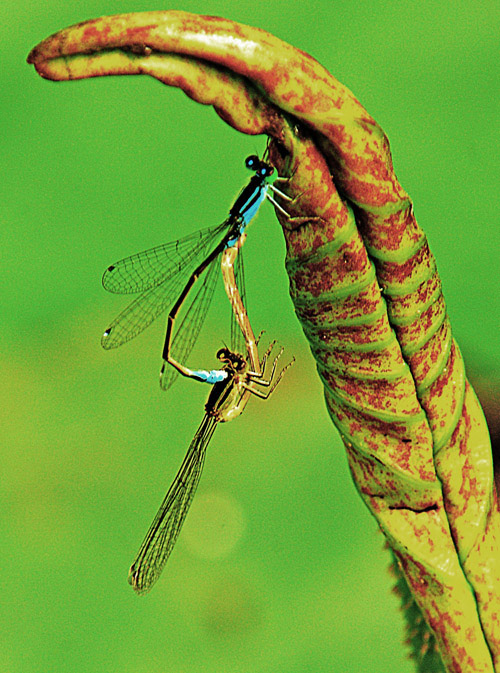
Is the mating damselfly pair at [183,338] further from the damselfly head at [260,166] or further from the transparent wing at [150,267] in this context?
the damselfly head at [260,166]

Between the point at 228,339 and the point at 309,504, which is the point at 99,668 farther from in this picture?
the point at 228,339

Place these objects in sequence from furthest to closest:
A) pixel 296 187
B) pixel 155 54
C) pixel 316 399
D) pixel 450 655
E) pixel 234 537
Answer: pixel 316 399, pixel 234 537, pixel 450 655, pixel 296 187, pixel 155 54

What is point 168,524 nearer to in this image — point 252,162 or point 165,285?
point 165,285

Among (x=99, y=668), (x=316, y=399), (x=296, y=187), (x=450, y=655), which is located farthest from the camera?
(x=316, y=399)

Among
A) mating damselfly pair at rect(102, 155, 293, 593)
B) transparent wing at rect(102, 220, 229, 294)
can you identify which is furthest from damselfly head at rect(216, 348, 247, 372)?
transparent wing at rect(102, 220, 229, 294)

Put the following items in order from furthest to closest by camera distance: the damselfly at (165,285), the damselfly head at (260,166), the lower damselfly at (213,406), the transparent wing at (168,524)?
the transparent wing at (168,524), the damselfly at (165,285), the lower damselfly at (213,406), the damselfly head at (260,166)

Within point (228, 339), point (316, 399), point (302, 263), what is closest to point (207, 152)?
point (228, 339)

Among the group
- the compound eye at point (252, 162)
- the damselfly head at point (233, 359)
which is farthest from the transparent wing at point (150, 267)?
the compound eye at point (252, 162)

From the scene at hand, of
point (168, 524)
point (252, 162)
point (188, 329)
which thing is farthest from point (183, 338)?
point (252, 162)
